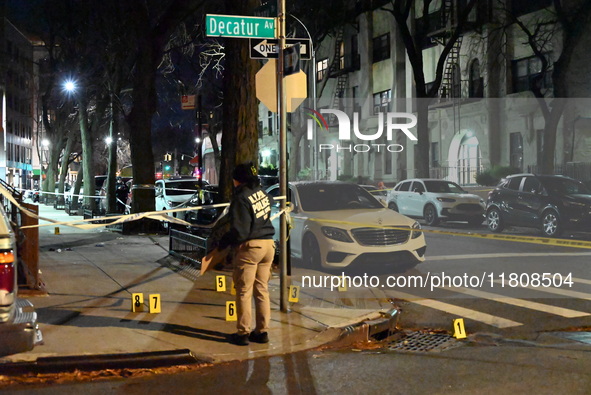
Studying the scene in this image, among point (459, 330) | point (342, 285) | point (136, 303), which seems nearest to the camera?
point (459, 330)

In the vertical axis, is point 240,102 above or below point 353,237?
above

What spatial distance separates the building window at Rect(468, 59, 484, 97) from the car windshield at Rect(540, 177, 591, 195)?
17312 millimetres

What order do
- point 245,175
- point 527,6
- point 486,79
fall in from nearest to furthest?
point 245,175 → point 527,6 → point 486,79

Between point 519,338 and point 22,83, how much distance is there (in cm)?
8269

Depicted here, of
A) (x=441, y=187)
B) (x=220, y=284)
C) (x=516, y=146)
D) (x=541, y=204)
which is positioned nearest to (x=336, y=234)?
(x=220, y=284)

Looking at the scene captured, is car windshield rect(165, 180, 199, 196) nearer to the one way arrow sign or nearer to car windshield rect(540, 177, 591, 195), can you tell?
car windshield rect(540, 177, 591, 195)

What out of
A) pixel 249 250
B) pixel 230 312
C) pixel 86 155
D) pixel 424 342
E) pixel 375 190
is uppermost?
pixel 86 155

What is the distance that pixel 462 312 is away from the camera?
31.3ft

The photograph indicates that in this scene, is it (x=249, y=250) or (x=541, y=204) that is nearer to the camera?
(x=249, y=250)

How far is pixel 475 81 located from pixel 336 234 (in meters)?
21.7

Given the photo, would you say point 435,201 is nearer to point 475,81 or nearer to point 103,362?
point 103,362

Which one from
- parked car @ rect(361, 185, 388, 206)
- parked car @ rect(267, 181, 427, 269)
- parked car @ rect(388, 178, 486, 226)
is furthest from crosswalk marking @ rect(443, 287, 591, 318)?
parked car @ rect(361, 185, 388, 206)

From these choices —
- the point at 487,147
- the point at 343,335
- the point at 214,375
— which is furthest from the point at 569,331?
the point at 487,147

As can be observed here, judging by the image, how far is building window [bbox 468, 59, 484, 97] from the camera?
31281mm
